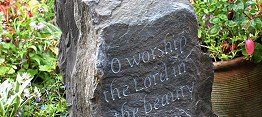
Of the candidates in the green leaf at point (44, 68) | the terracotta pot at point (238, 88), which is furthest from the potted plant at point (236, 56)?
the green leaf at point (44, 68)

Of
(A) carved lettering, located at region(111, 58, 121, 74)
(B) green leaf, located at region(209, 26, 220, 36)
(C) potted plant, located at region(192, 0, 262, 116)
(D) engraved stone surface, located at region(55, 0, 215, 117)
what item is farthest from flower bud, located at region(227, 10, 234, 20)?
(A) carved lettering, located at region(111, 58, 121, 74)

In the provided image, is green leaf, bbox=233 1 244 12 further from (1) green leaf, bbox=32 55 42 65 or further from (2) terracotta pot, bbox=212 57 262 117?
(1) green leaf, bbox=32 55 42 65

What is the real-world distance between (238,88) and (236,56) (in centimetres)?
23

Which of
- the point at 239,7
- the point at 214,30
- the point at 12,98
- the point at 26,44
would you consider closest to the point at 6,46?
the point at 26,44

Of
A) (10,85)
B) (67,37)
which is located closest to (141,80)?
(67,37)

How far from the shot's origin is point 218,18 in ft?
11.2

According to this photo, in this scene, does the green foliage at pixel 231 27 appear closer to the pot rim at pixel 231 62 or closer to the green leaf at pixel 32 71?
the pot rim at pixel 231 62

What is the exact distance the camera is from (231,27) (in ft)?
11.3

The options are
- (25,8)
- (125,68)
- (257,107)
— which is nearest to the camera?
(125,68)

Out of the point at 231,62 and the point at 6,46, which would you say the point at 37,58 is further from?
the point at 231,62

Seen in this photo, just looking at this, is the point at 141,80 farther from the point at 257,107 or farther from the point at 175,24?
the point at 257,107

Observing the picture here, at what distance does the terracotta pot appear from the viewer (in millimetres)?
3416

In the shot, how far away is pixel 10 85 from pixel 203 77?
1.72 meters

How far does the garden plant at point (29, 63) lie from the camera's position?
381 centimetres
